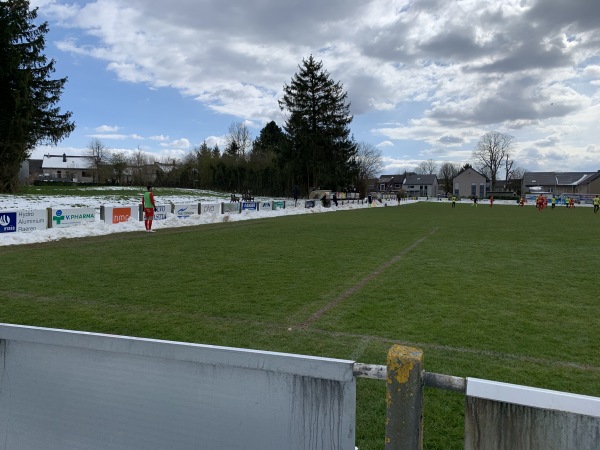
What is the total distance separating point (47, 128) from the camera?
125ft

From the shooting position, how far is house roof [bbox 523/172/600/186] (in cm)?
10386

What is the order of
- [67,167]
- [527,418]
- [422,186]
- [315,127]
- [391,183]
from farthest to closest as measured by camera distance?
1. [391,183]
2. [422,186]
3. [67,167]
4. [315,127]
5. [527,418]

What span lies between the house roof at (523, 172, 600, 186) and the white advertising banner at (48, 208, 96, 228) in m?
113

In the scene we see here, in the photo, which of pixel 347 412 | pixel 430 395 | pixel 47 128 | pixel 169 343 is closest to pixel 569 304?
pixel 430 395

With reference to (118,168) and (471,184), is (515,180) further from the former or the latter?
(118,168)

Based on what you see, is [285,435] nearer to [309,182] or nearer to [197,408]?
[197,408]

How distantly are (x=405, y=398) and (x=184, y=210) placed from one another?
2410 centimetres

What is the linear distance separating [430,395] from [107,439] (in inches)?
108

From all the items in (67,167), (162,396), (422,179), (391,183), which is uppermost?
(67,167)

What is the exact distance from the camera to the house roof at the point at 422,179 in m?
130

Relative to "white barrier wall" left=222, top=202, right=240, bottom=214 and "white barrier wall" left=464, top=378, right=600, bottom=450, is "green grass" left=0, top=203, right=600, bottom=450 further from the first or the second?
"white barrier wall" left=222, top=202, right=240, bottom=214

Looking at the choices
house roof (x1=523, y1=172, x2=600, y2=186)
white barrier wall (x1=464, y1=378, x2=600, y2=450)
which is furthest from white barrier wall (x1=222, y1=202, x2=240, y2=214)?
house roof (x1=523, y1=172, x2=600, y2=186)

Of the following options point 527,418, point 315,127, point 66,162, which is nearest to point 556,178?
point 315,127

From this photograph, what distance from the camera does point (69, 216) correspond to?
1747 centimetres
